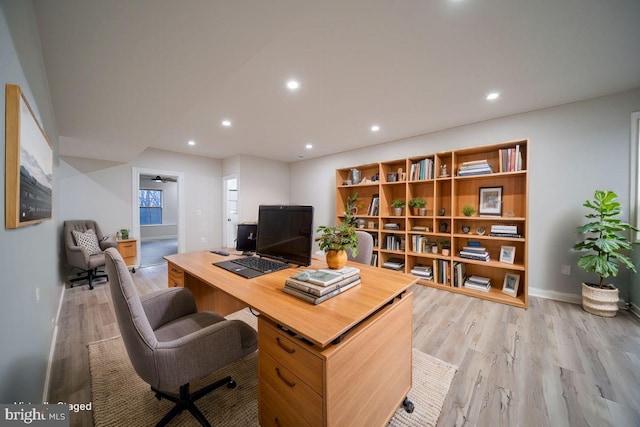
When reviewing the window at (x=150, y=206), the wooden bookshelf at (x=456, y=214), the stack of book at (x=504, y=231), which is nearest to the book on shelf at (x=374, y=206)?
the wooden bookshelf at (x=456, y=214)

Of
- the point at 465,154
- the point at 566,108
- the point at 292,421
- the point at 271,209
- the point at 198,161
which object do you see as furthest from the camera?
the point at 198,161

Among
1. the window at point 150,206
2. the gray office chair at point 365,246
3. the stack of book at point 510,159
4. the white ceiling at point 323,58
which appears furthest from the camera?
the window at point 150,206

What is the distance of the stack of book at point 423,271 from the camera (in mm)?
3594

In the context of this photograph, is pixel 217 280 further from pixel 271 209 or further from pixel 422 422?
pixel 422 422

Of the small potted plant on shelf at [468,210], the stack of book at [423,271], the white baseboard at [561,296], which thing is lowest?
the white baseboard at [561,296]

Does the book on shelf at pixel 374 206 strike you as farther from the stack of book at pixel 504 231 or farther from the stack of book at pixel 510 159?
the stack of book at pixel 510 159

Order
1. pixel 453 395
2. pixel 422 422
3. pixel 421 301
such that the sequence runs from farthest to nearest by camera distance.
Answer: pixel 421 301 → pixel 453 395 → pixel 422 422

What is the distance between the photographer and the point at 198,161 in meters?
5.34

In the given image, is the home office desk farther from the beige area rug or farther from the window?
the window

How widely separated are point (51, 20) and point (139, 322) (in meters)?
1.68

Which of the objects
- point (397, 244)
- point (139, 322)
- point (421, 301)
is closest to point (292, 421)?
point (139, 322)

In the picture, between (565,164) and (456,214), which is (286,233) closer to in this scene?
(456,214)

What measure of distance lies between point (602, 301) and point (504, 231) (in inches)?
42.5

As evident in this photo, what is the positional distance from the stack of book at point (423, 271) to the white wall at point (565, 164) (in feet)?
4.04
